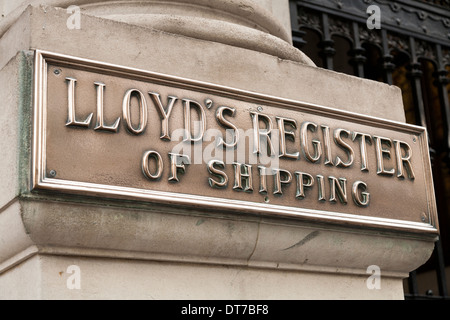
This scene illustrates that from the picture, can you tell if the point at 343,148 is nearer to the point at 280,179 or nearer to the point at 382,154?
the point at 382,154

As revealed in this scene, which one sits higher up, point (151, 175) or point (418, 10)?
point (418, 10)

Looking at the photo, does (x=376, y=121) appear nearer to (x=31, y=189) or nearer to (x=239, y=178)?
(x=239, y=178)

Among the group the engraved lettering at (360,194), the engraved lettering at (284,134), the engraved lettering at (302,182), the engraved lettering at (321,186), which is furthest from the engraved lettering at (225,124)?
the engraved lettering at (360,194)

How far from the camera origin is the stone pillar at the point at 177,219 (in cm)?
281

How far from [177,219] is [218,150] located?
38 cm

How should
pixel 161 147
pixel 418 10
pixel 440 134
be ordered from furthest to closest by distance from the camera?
pixel 440 134 → pixel 418 10 → pixel 161 147

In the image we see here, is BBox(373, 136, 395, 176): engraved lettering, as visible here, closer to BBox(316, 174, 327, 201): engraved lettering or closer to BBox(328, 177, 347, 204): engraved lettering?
BBox(328, 177, 347, 204): engraved lettering

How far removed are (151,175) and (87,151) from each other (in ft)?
0.93

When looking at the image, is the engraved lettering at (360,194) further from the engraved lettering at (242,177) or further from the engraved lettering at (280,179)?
the engraved lettering at (242,177)

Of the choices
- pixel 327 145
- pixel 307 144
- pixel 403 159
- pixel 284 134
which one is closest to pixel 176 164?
pixel 284 134

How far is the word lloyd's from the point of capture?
9.93ft

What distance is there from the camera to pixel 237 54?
350 cm

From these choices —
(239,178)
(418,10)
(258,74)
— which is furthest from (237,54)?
(418,10)

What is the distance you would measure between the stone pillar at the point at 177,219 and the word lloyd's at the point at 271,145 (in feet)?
0.46
